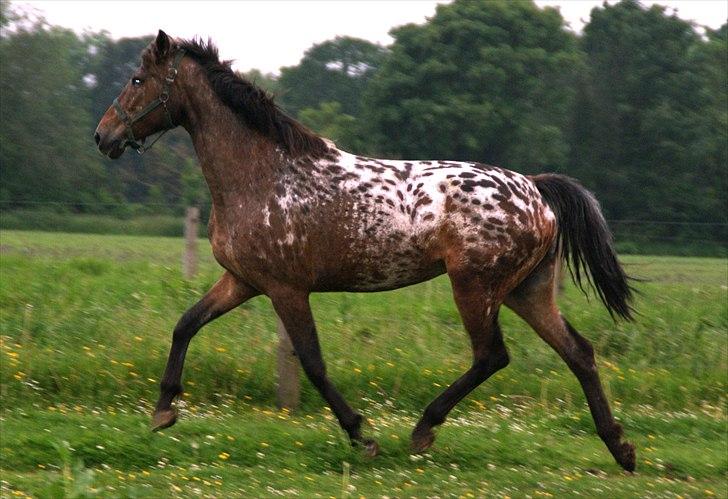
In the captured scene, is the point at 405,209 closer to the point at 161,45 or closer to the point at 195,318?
the point at 195,318

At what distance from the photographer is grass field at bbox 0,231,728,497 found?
668cm

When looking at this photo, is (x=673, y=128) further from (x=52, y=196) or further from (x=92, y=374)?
(x=92, y=374)

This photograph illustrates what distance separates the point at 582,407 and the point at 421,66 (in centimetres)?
3518

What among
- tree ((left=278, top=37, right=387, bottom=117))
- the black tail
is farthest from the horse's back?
tree ((left=278, top=37, right=387, bottom=117))


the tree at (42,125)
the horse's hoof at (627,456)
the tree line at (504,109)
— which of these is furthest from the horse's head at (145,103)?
the tree at (42,125)

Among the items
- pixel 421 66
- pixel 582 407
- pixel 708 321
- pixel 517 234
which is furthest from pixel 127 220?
pixel 421 66

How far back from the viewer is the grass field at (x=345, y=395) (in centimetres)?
668

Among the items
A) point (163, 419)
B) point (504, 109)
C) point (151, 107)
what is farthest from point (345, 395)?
point (504, 109)

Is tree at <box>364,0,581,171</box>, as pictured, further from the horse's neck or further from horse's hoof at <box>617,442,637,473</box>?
horse's hoof at <box>617,442,637,473</box>

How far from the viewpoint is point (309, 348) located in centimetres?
713

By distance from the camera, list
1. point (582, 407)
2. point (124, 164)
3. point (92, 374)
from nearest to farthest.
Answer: point (92, 374) < point (582, 407) < point (124, 164)

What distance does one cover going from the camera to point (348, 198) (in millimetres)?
7160

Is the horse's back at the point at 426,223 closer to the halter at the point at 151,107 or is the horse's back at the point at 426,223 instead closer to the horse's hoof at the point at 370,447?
the horse's hoof at the point at 370,447

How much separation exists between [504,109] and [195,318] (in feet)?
122
